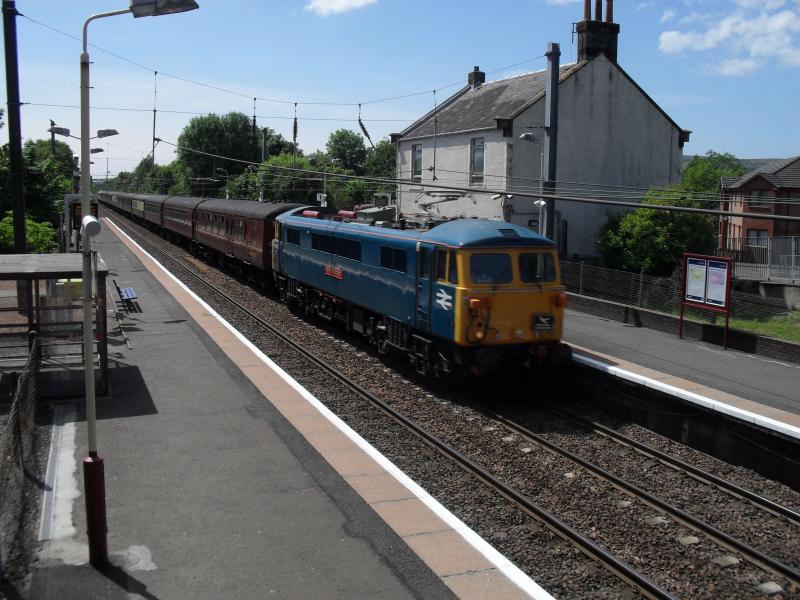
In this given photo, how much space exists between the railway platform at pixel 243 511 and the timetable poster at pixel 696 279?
9407 mm

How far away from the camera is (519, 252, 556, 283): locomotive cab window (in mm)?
13109

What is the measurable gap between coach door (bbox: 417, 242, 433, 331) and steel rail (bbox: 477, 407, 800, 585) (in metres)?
2.74

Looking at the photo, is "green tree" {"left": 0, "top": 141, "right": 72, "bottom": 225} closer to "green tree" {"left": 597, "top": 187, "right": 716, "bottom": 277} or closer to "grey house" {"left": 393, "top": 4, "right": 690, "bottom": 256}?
"grey house" {"left": 393, "top": 4, "right": 690, "bottom": 256}

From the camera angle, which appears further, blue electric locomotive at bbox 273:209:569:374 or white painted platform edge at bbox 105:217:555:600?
blue electric locomotive at bbox 273:209:569:374

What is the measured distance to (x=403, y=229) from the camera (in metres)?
15.0

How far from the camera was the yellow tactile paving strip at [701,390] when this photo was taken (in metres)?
11.2

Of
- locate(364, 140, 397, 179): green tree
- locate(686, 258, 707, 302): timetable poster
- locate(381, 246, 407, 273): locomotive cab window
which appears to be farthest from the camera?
locate(364, 140, 397, 179): green tree

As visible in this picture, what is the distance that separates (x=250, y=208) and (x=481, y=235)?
1582cm

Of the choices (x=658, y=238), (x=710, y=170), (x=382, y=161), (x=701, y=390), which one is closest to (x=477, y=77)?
(x=658, y=238)

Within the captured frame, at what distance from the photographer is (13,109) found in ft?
53.8

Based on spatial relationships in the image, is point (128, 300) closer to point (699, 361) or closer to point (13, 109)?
point (13, 109)

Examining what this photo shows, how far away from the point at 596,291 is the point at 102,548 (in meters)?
16.9

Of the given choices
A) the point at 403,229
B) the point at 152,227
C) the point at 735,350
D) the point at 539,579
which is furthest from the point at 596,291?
the point at 152,227

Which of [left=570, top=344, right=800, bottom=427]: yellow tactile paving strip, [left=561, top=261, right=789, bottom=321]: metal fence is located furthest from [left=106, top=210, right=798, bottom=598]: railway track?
[left=561, top=261, right=789, bottom=321]: metal fence
